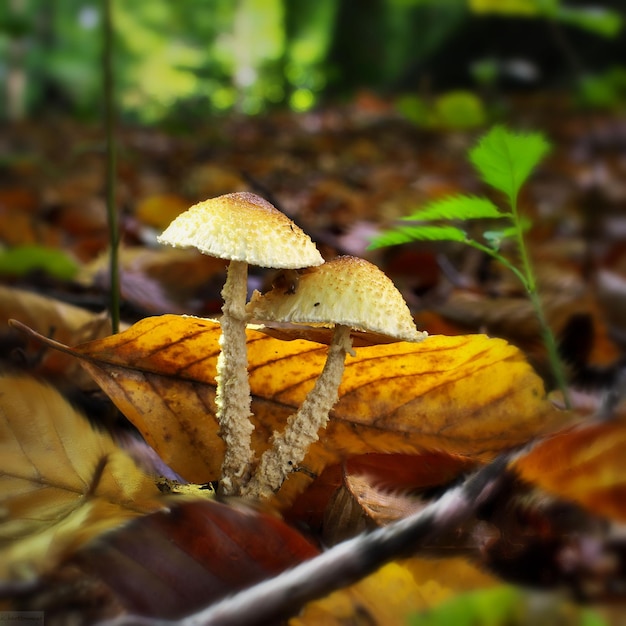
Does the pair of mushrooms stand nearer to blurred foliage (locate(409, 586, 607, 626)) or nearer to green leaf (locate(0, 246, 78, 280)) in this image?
blurred foliage (locate(409, 586, 607, 626))

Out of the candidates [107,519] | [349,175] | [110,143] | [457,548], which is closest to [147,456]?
[107,519]

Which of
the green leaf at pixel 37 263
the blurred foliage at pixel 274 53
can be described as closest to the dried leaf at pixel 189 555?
the green leaf at pixel 37 263

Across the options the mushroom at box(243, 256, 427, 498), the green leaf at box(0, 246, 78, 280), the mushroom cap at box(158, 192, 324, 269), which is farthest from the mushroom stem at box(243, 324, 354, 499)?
the green leaf at box(0, 246, 78, 280)

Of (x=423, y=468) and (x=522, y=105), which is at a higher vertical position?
(x=522, y=105)

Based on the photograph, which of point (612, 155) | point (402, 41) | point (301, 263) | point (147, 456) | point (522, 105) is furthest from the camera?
point (402, 41)

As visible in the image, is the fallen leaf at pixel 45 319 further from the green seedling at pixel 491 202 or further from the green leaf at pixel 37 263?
the green seedling at pixel 491 202

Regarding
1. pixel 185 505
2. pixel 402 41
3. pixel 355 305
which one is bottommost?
pixel 185 505

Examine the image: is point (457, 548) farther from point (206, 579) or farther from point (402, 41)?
point (402, 41)
